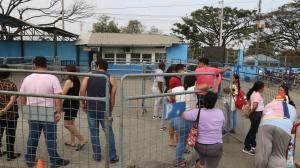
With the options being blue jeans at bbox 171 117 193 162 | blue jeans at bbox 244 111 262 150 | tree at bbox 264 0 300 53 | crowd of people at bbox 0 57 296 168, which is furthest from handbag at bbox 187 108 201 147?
tree at bbox 264 0 300 53

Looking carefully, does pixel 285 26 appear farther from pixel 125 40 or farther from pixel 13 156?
pixel 13 156

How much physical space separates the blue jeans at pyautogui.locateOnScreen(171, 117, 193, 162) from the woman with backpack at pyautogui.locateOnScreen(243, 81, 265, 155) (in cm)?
230

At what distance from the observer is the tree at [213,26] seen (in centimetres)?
5188

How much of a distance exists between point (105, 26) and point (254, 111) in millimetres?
49995

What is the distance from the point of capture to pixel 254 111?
7582mm

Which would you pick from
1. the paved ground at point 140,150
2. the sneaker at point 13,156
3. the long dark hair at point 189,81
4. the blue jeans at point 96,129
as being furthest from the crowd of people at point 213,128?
the sneaker at point 13,156

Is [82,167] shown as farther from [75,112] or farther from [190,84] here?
[190,84]

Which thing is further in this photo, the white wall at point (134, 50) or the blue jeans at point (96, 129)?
the white wall at point (134, 50)

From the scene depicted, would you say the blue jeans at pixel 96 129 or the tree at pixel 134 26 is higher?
the tree at pixel 134 26

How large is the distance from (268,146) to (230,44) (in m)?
49.6

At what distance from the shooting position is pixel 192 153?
6.36 m

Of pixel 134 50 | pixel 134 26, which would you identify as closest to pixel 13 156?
pixel 134 50

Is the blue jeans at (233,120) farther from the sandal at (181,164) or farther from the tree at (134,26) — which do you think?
the tree at (134,26)

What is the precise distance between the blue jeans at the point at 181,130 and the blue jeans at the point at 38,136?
166 centimetres
